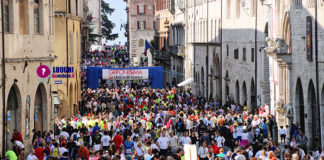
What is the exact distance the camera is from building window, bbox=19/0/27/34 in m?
30.3

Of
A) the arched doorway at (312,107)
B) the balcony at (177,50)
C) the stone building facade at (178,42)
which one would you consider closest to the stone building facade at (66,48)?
the arched doorway at (312,107)

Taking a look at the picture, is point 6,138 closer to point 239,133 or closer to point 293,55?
point 239,133

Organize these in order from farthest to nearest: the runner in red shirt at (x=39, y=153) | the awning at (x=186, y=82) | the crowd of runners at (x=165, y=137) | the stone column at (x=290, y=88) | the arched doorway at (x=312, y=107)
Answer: the awning at (x=186, y=82), the stone column at (x=290, y=88), the arched doorway at (x=312, y=107), the runner in red shirt at (x=39, y=153), the crowd of runners at (x=165, y=137)

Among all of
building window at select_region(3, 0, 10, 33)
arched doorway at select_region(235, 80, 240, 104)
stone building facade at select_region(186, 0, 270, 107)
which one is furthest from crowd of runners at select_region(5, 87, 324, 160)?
building window at select_region(3, 0, 10, 33)

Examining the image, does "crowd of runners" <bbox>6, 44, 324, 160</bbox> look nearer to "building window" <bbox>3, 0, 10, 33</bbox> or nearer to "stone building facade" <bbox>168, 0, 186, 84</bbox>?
"building window" <bbox>3, 0, 10, 33</bbox>

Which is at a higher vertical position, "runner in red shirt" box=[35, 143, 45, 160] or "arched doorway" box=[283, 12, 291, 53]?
"arched doorway" box=[283, 12, 291, 53]

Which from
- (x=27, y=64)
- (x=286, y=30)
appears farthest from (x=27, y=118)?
(x=286, y=30)

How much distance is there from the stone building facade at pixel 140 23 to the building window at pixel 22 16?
260ft

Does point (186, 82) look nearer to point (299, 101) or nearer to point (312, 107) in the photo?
point (299, 101)

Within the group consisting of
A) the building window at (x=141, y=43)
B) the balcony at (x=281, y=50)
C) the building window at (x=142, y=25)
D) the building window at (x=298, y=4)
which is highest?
the building window at (x=142, y=25)

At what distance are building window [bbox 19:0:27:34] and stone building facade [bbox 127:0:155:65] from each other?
79243mm

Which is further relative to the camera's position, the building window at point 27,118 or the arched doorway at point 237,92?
the arched doorway at point 237,92

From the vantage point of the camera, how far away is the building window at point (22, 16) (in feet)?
99.5

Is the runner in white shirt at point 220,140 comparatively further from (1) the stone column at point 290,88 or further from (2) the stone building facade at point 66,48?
(2) the stone building facade at point 66,48
